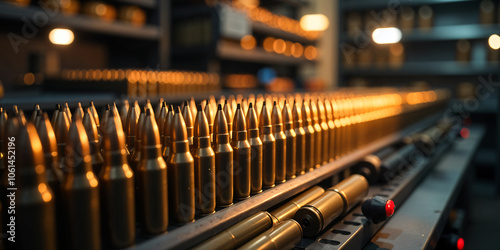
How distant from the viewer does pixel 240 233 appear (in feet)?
3.24

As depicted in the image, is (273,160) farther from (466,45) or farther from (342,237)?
(466,45)

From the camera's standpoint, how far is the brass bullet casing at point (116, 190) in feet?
2.59

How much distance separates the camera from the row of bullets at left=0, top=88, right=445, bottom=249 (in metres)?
0.72

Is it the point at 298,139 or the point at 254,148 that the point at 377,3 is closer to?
the point at 298,139

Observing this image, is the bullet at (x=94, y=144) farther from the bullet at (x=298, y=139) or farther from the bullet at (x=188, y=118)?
the bullet at (x=298, y=139)

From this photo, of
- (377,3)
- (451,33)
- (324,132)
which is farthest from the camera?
(377,3)

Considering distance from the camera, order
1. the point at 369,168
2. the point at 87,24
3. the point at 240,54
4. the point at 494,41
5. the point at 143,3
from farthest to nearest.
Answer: the point at 494,41 < the point at 240,54 < the point at 143,3 < the point at 87,24 < the point at 369,168

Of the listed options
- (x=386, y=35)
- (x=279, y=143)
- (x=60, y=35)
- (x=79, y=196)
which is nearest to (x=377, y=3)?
(x=386, y=35)

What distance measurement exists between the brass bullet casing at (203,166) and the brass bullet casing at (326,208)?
0.32 meters

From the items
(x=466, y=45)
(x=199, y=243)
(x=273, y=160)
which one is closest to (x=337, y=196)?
(x=273, y=160)

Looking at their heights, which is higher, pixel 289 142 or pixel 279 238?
pixel 289 142

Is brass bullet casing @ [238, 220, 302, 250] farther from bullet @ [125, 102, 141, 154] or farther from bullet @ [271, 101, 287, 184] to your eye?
bullet @ [125, 102, 141, 154]

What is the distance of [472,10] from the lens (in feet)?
19.7

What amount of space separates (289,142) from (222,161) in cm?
35
